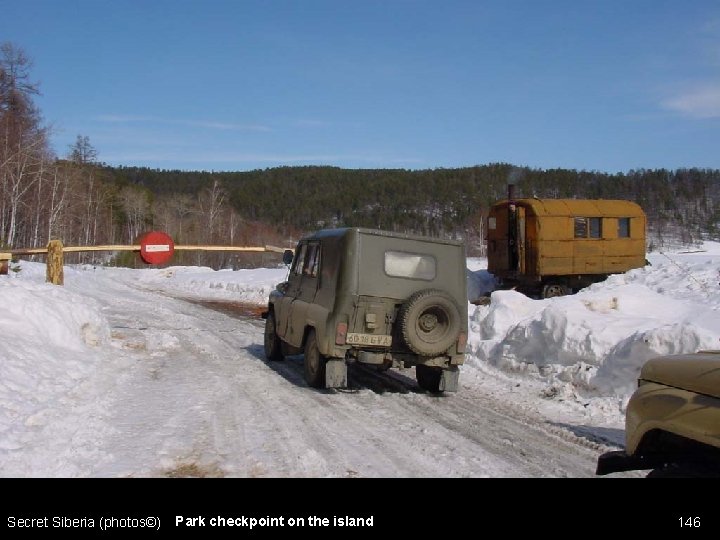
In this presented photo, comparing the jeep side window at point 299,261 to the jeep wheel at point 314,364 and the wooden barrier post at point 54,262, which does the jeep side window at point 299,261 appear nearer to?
the jeep wheel at point 314,364

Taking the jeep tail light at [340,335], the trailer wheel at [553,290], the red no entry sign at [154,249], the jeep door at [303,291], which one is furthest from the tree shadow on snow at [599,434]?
the trailer wheel at [553,290]

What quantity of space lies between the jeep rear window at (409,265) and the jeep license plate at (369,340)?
2.92ft

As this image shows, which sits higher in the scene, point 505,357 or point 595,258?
point 595,258

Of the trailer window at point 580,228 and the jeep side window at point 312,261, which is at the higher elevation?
the trailer window at point 580,228

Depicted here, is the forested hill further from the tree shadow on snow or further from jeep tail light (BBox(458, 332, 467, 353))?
the tree shadow on snow

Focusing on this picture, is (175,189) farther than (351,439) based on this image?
Yes

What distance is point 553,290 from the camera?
22391 mm

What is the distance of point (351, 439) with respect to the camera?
6500mm

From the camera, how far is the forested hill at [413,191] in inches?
3131

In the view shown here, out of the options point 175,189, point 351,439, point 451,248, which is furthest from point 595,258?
point 175,189

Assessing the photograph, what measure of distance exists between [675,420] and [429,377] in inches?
222

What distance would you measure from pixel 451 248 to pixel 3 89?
4494 cm

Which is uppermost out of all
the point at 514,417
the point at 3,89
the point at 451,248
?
the point at 3,89
